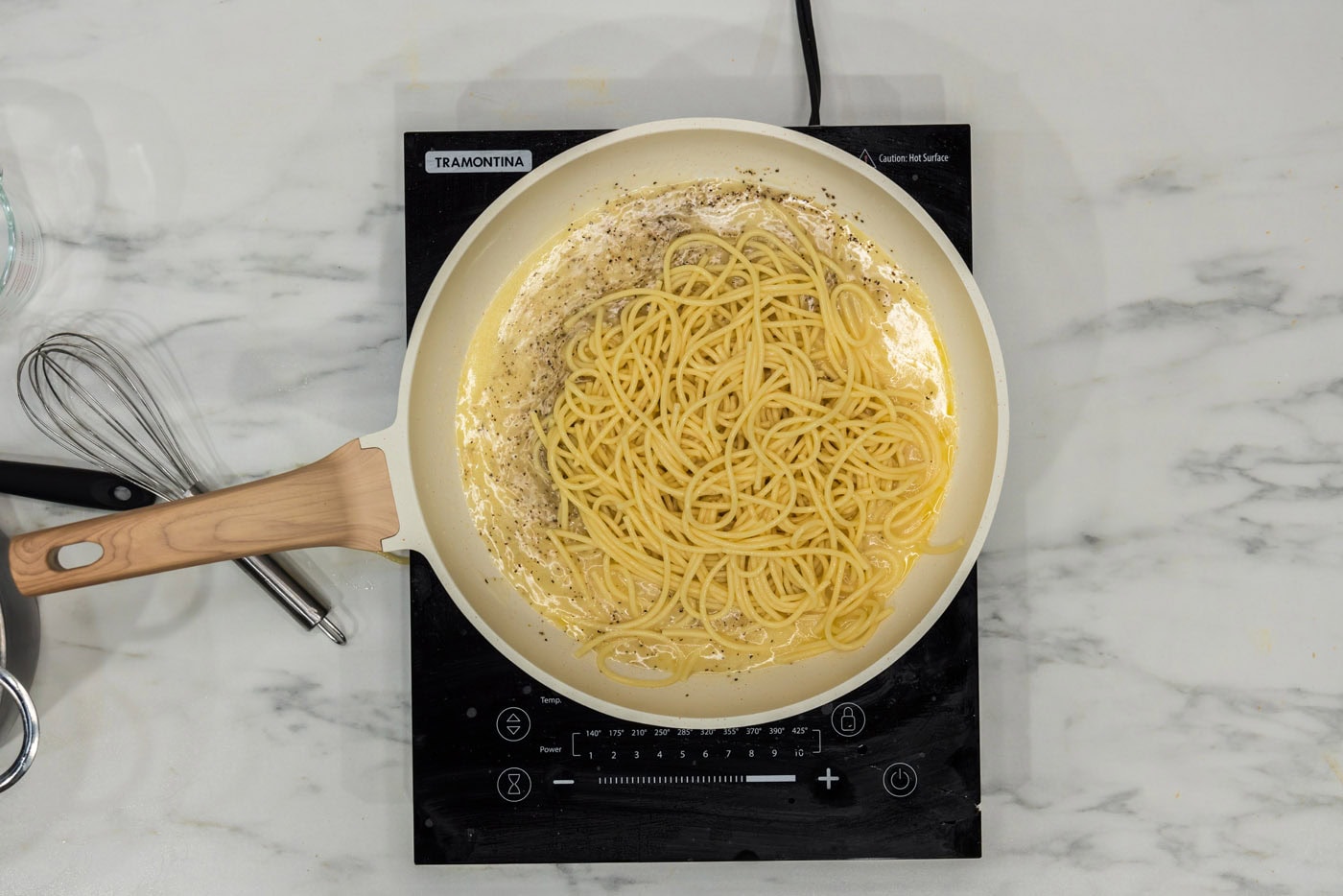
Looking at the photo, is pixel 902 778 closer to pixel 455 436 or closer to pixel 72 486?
pixel 455 436

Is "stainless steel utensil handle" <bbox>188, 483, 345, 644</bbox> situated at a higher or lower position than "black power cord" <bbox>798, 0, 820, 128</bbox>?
lower

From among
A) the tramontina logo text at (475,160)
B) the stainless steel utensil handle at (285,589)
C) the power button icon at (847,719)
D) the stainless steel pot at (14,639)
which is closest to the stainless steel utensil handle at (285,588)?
the stainless steel utensil handle at (285,589)

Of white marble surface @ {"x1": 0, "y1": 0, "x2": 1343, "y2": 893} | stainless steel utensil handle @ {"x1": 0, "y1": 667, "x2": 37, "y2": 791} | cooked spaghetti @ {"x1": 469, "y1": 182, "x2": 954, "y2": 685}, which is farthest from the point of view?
white marble surface @ {"x1": 0, "y1": 0, "x2": 1343, "y2": 893}

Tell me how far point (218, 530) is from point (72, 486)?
1.21 feet

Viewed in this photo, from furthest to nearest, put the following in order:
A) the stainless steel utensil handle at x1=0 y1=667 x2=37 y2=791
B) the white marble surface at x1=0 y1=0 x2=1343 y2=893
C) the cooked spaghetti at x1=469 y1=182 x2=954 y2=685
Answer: the white marble surface at x1=0 y1=0 x2=1343 y2=893, the cooked spaghetti at x1=469 y1=182 x2=954 y2=685, the stainless steel utensil handle at x1=0 y1=667 x2=37 y2=791

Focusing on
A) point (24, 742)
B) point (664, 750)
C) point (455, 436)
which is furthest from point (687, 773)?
point (24, 742)

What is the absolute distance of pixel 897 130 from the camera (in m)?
1.30

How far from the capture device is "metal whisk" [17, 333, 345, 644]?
1.39 metres

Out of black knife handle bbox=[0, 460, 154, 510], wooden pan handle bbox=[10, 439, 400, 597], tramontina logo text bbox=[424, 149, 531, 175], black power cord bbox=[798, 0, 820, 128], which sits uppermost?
black power cord bbox=[798, 0, 820, 128]

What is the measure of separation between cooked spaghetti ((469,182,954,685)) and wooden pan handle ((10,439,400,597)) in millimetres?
275

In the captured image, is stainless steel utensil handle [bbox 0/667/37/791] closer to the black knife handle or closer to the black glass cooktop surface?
the black knife handle

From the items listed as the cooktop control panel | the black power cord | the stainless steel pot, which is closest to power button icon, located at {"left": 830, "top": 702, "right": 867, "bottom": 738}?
the cooktop control panel

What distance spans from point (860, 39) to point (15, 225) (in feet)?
4.34

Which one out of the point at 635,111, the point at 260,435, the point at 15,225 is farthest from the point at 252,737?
the point at 635,111
